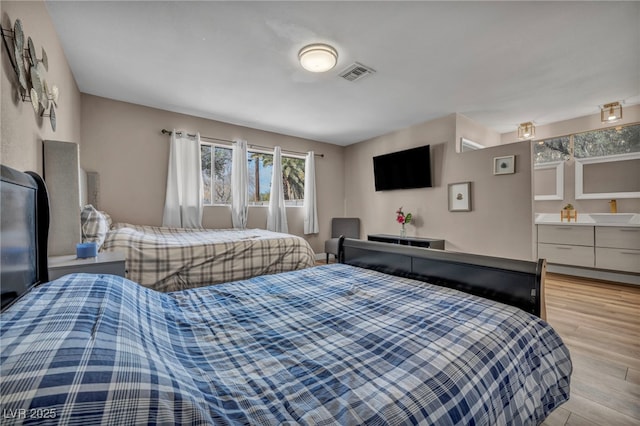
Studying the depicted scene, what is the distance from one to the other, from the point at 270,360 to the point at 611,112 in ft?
17.3

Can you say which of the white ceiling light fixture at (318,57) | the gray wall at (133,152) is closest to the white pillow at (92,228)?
the gray wall at (133,152)

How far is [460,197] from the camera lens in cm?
404

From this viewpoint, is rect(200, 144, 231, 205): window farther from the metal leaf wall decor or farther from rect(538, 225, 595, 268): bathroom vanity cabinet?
rect(538, 225, 595, 268): bathroom vanity cabinet

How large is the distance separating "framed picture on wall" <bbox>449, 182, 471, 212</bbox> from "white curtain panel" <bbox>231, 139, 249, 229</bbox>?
130 inches

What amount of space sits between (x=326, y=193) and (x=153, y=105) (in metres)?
3.34

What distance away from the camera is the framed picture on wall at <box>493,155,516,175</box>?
3525 mm

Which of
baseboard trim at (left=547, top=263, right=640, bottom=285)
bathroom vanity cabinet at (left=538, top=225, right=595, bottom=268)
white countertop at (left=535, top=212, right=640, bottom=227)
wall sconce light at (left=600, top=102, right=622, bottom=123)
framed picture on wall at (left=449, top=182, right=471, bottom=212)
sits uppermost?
wall sconce light at (left=600, top=102, right=622, bottom=123)

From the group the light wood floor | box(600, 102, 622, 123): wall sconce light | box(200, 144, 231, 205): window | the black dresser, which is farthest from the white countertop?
box(200, 144, 231, 205): window

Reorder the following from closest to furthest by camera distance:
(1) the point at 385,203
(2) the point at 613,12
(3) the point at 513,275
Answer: (3) the point at 513,275, (2) the point at 613,12, (1) the point at 385,203

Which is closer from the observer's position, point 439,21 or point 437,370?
point 437,370

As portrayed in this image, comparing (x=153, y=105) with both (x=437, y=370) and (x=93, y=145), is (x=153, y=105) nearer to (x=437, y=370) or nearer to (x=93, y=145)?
(x=93, y=145)

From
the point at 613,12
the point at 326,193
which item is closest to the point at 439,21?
the point at 613,12

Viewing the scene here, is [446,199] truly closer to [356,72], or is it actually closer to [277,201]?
[356,72]

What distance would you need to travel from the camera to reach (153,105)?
3.65 meters
